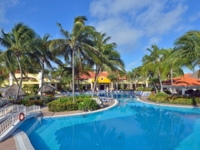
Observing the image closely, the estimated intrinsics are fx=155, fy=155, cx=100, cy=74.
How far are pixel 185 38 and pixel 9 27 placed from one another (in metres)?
19.1

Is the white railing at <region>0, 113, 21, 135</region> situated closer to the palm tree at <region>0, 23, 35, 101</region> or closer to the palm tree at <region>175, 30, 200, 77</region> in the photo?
the palm tree at <region>0, 23, 35, 101</region>

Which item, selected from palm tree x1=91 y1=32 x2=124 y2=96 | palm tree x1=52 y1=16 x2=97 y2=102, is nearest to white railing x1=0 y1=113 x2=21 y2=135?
palm tree x1=52 y1=16 x2=97 y2=102

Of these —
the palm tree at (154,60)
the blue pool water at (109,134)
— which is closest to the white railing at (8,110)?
the blue pool water at (109,134)

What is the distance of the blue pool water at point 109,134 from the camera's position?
8.11 m

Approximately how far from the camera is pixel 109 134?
995 centimetres

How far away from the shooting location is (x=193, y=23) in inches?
720

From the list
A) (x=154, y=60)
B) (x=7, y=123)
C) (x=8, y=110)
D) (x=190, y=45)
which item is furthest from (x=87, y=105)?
(x=154, y=60)

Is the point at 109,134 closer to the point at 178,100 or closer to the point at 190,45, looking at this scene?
the point at 190,45

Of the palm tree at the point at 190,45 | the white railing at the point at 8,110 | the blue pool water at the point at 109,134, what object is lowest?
the blue pool water at the point at 109,134

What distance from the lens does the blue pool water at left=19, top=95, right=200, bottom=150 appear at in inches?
319

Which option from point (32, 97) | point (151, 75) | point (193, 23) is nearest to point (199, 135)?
point (193, 23)

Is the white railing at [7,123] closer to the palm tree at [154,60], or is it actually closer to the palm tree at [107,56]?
the palm tree at [107,56]

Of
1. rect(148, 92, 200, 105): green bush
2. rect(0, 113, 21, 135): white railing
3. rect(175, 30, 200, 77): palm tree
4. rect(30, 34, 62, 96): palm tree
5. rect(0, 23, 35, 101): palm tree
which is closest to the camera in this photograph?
rect(0, 113, 21, 135): white railing

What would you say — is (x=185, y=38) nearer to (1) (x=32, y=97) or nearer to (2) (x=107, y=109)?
(2) (x=107, y=109)
